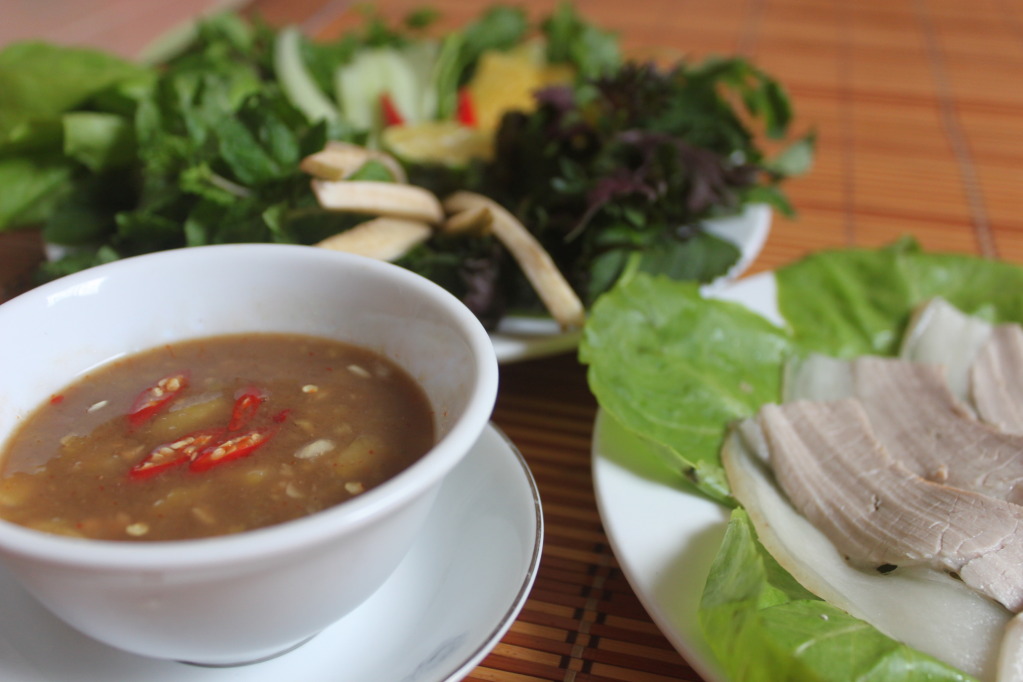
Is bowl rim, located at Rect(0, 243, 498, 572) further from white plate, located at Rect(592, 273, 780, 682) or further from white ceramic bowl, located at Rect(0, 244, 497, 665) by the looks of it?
white plate, located at Rect(592, 273, 780, 682)

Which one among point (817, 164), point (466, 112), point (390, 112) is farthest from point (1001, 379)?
point (390, 112)

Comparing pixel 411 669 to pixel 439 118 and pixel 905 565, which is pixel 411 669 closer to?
pixel 905 565

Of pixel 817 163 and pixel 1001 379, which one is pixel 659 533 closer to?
pixel 1001 379

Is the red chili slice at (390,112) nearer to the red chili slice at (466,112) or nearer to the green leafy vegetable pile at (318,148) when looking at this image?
the red chili slice at (466,112)

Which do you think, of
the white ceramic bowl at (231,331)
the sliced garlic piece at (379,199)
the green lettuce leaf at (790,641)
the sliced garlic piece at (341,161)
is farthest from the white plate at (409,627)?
the sliced garlic piece at (341,161)

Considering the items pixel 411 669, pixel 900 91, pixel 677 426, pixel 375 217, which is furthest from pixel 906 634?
pixel 900 91
